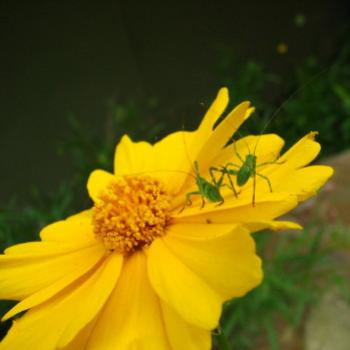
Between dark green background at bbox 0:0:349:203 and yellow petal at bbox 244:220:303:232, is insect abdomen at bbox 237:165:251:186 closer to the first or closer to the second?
yellow petal at bbox 244:220:303:232

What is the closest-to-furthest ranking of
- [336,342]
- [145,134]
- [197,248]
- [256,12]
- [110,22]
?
[197,248]
[336,342]
[145,134]
[110,22]
[256,12]

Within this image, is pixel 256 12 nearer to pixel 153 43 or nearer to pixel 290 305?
pixel 153 43

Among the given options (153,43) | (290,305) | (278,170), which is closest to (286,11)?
(153,43)

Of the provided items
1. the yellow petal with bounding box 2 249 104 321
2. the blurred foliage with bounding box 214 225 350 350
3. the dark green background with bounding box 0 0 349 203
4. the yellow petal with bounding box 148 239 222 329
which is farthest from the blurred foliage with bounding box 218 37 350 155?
the yellow petal with bounding box 148 239 222 329

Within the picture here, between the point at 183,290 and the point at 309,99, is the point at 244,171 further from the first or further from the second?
the point at 309,99

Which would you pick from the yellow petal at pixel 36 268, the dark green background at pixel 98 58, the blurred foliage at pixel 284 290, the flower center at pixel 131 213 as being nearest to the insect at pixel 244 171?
the flower center at pixel 131 213

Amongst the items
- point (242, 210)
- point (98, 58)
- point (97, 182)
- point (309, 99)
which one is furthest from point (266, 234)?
point (98, 58)

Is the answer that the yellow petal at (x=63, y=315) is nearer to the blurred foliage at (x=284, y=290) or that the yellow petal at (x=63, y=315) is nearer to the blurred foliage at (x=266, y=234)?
the blurred foliage at (x=266, y=234)
